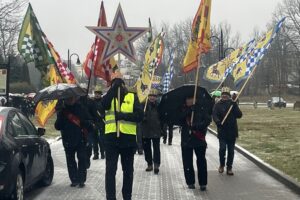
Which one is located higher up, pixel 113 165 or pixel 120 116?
pixel 120 116

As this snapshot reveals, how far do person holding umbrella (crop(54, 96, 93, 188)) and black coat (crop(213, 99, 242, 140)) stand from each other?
2.78 m

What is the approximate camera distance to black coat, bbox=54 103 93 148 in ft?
31.6

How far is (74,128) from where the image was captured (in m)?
9.62

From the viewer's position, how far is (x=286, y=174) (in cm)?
1086

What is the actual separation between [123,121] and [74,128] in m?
2.33

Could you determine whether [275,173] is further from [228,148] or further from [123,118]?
[123,118]

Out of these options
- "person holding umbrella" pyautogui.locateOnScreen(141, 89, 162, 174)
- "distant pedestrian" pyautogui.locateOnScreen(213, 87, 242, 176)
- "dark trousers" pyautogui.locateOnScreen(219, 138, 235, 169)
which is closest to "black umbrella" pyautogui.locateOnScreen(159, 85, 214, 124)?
"distant pedestrian" pyautogui.locateOnScreen(213, 87, 242, 176)

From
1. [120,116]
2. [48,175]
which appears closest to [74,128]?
[48,175]

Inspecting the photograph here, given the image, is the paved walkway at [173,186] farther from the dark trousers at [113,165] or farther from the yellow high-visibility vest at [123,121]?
the yellow high-visibility vest at [123,121]

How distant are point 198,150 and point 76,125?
2050 millimetres

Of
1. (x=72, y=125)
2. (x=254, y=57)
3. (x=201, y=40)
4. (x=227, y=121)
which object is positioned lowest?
(x=227, y=121)

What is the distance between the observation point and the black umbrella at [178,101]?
381 inches

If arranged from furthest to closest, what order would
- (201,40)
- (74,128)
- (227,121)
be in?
(227,121) < (201,40) < (74,128)

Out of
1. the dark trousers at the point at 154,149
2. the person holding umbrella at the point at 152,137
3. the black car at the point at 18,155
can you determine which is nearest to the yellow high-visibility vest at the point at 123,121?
the black car at the point at 18,155
